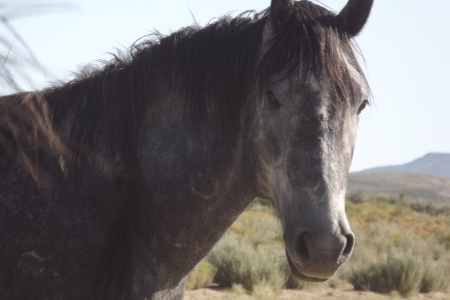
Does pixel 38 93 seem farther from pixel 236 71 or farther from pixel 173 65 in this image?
pixel 236 71

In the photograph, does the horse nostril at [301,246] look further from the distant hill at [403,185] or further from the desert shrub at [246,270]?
the distant hill at [403,185]

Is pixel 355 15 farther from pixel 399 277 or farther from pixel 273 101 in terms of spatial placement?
pixel 399 277

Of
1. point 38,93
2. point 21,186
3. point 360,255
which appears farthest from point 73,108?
point 360,255

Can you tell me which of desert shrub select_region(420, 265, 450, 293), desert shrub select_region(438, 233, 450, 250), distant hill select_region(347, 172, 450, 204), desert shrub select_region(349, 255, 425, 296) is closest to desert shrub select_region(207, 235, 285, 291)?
desert shrub select_region(349, 255, 425, 296)

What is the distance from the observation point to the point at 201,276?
977 centimetres

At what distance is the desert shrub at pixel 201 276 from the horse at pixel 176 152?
692cm

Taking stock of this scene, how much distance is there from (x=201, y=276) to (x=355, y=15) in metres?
7.76

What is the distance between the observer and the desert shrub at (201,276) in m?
9.48

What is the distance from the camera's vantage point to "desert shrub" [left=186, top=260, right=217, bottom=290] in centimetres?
948

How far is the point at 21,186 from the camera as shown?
245cm

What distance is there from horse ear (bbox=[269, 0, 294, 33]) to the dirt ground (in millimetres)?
6997

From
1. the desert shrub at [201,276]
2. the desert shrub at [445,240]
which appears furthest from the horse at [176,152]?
the desert shrub at [445,240]

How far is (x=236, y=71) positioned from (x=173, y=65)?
337 millimetres

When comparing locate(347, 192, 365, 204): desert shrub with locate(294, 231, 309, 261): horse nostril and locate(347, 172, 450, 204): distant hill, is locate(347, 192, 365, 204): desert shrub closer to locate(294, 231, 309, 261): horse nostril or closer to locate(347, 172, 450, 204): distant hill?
locate(294, 231, 309, 261): horse nostril
